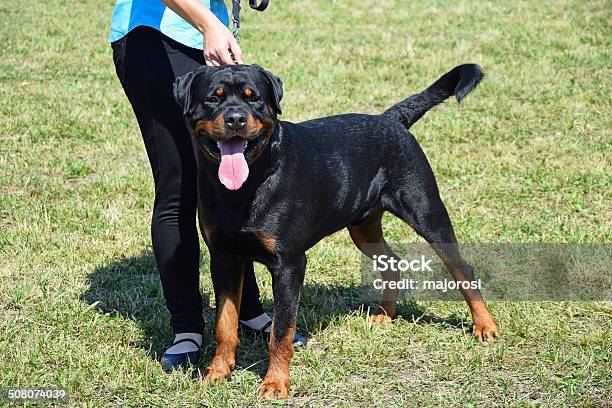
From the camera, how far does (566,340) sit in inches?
183

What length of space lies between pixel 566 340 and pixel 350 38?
872cm

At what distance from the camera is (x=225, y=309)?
168 inches

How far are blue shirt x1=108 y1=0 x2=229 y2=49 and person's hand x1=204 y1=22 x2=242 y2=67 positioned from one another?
1.07ft

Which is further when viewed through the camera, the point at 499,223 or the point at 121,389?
the point at 499,223

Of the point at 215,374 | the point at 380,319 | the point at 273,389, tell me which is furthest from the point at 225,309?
the point at 380,319

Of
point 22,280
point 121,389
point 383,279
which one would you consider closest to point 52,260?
point 22,280

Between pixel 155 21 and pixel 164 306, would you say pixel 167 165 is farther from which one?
pixel 164 306

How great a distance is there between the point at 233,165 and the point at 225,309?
2.75 ft

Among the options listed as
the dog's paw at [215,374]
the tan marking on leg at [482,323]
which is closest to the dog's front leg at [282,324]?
the dog's paw at [215,374]

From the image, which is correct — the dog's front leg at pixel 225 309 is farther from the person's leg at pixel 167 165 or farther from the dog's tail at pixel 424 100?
the dog's tail at pixel 424 100

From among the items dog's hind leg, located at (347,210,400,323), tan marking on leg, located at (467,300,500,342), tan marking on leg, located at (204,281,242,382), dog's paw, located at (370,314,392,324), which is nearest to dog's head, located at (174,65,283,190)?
tan marking on leg, located at (204,281,242,382)

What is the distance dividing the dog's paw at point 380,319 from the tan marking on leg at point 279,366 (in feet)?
3.37

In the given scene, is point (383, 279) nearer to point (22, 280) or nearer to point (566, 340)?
point (566, 340)

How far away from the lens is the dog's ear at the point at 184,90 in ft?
12.8
